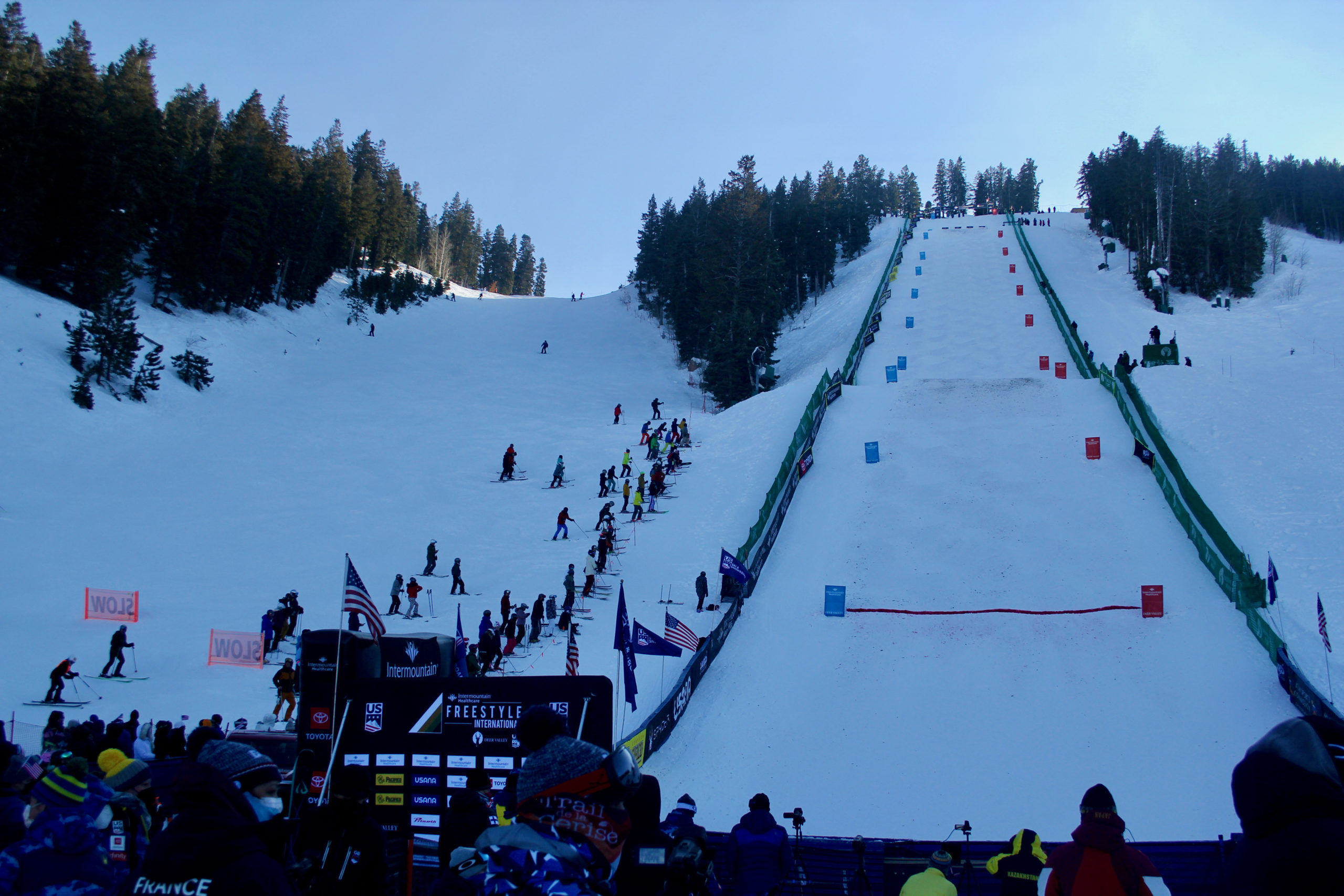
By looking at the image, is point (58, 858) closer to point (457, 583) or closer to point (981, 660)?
point (981, 660)

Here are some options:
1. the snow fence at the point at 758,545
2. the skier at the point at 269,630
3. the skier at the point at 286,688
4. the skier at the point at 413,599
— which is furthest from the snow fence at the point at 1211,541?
the skier at the point at 269,630

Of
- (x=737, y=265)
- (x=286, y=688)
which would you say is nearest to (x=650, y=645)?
(x=286, y=688)

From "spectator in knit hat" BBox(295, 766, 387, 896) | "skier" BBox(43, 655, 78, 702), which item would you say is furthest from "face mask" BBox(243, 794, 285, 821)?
"skier" BBox(43, 655, 78, 702)

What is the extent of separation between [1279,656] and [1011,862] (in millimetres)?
12595

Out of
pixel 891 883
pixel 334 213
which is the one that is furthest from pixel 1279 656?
pixel 334 213

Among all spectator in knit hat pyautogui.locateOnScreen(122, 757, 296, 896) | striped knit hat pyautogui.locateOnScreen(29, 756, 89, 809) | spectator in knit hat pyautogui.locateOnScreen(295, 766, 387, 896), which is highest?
spectator in knit hat pyautogui.locateOnScreen(122, 757, 296, 896)

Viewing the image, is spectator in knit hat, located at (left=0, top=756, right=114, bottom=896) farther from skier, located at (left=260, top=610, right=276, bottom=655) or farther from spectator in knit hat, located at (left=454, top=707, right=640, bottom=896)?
skier, located at (left=260, top=610, right=276, bottom=655)

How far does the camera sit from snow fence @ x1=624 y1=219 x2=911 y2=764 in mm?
15078

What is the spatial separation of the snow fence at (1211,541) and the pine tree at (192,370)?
39.0 metres

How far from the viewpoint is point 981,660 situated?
58.6ft

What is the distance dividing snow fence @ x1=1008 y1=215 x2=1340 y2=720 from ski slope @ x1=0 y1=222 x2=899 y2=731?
36.1ft

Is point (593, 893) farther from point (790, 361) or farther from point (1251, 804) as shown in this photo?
point (790, 361)

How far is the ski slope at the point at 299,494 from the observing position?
19.4 m

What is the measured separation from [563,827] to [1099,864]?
2.95m
